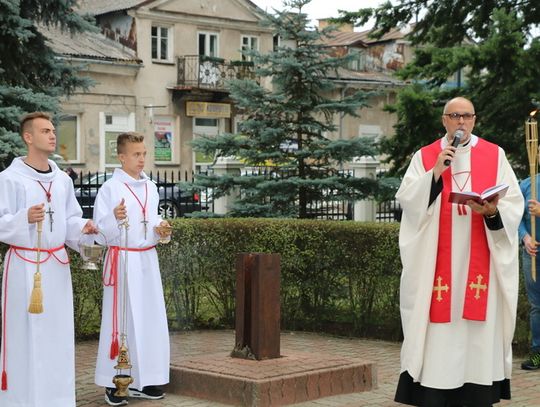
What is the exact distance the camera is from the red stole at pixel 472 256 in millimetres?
7289

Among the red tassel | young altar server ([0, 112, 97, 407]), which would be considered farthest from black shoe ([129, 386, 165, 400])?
young altar server ([0, 112, 97, 407])

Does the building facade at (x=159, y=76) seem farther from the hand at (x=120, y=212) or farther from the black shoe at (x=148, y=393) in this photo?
the hand at (x=120, y=212)

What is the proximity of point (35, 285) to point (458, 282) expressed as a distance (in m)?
2.93

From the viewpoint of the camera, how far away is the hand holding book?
6.92 metres

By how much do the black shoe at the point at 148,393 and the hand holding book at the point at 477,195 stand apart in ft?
9.16

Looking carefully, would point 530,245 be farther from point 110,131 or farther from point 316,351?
point 110,131

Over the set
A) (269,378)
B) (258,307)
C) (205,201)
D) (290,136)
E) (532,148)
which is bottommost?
(269,378)

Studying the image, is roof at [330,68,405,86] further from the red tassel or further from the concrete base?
the red tassel

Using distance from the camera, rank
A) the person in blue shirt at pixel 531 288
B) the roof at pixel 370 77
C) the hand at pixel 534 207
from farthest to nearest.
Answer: the roof at pixel 370 77 → the person in blue shirt at pixel 531 288 → the hand at pixel 534 207

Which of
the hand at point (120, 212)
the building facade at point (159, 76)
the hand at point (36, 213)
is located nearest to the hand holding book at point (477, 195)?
the hand at point (120, 212)

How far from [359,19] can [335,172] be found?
11.9 feet

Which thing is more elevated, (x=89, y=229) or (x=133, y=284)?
(x=89, y=229)

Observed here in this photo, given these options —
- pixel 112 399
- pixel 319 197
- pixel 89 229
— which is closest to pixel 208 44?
pixel 319 197

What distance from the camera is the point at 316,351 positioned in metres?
10.4
